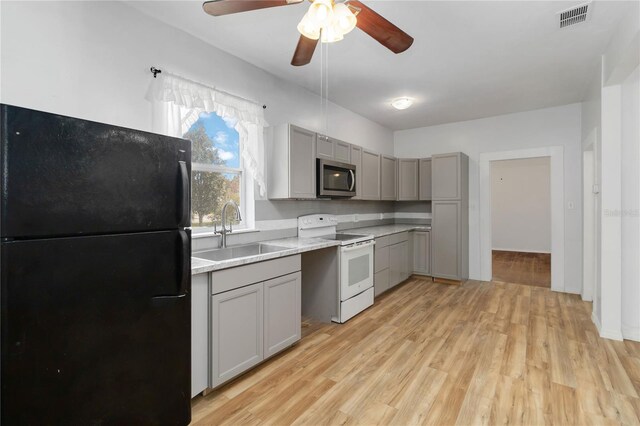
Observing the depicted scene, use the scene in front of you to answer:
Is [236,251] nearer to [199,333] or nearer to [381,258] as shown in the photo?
[199,333]

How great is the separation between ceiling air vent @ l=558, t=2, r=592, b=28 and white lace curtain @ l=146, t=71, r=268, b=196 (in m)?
2.57

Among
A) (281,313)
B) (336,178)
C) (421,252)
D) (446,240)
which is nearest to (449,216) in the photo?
(446,240)

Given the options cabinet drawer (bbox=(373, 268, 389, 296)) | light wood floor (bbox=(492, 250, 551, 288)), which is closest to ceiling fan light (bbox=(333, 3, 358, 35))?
cabinet drawer (bbox=(373, 268, 389, 296))

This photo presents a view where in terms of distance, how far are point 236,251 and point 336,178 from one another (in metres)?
1.48

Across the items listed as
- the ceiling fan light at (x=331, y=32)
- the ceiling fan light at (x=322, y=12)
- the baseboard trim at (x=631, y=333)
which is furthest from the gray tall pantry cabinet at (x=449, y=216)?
the ceiling fan light at (x=322, y=12)

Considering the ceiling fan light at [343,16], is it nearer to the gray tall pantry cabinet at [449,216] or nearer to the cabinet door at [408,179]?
the gray tall pantry cabinet at [449,216]

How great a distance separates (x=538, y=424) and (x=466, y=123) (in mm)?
4508

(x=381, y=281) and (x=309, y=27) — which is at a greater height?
(x=309, y=27)

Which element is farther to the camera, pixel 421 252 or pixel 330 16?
pixel 421 252

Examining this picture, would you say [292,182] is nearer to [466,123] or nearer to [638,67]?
[638,67]

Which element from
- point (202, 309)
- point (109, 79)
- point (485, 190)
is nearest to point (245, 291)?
point (202, 309)

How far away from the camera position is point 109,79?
2043 mm

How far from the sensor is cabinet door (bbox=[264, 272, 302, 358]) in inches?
91.7

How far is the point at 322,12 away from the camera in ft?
5.01
